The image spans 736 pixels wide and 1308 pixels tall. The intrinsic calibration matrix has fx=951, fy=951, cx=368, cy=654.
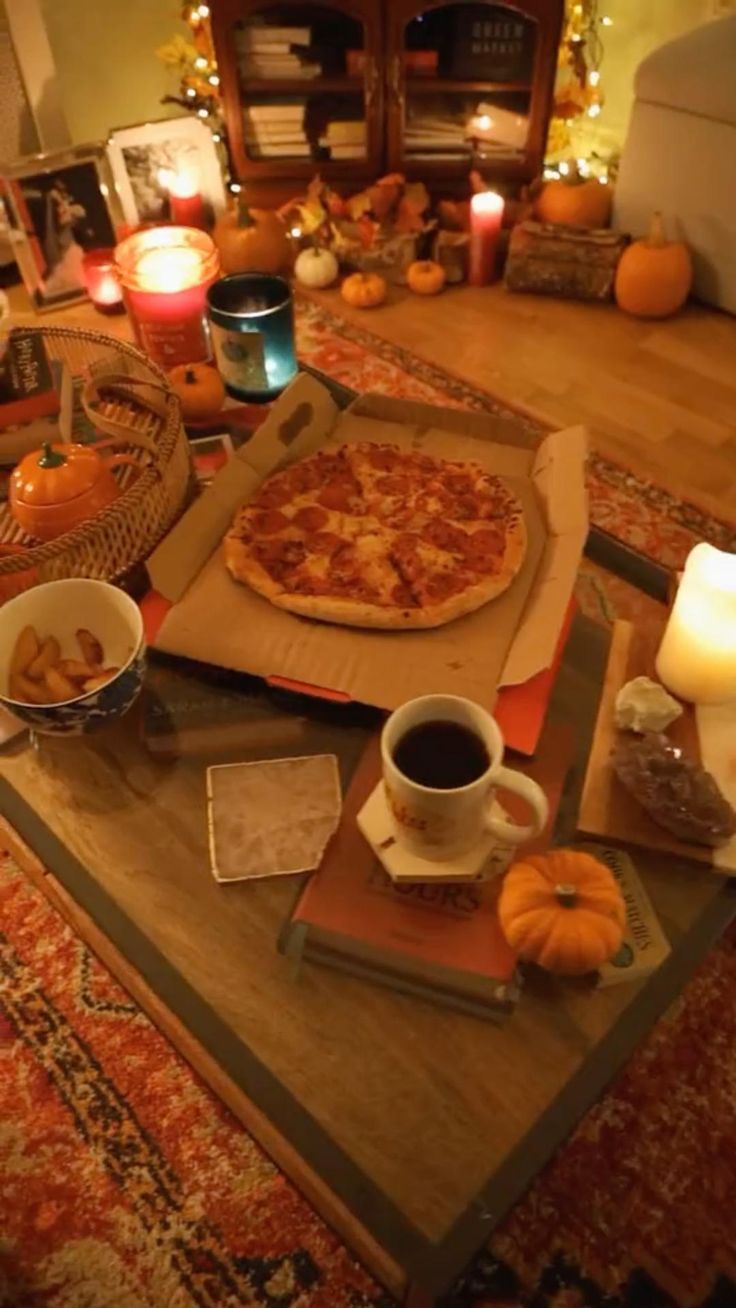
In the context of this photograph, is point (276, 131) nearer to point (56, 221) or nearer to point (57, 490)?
point (56, 221)

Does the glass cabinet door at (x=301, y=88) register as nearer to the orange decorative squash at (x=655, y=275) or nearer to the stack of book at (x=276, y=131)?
the stack of book at (x=276, y=131)

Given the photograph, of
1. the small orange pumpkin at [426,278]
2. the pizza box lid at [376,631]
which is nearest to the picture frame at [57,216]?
the small orange pumpkin at [426,278]

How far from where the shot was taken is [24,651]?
1.02m

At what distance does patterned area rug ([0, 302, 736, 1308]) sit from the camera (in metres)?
1.15

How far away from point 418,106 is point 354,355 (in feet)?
3.18

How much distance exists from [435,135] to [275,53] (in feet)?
1.64

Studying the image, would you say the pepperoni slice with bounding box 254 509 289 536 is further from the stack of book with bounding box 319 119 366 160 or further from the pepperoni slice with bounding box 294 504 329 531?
the stack of book with bounding box 319 119 366 160

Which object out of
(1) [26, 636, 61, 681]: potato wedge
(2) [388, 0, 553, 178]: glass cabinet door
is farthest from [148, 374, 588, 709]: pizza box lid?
(2) [388, 0, 553, 178]: glass cabinet door

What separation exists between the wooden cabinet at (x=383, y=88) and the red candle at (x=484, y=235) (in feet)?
0.74

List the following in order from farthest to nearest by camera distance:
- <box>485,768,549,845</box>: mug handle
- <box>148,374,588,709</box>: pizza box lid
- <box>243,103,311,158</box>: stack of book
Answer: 1. <box>243,103,311,158</box>: stack of book
2. <box>148,374,588,709</box>: pizza box lid
3. <box>485,768,549,845</box>: mug handle

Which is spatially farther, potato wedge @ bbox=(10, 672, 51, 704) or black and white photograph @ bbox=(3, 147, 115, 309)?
black and white photograph @ bbox=(3, 147, 115, 309)

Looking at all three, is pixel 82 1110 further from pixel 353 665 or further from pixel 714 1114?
pixel 714 1114

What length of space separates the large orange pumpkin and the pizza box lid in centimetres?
152

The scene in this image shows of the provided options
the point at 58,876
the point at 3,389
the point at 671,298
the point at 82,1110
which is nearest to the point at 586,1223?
the point at 82,1110
